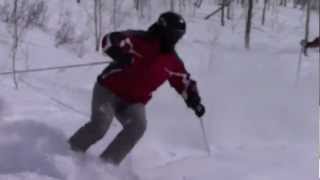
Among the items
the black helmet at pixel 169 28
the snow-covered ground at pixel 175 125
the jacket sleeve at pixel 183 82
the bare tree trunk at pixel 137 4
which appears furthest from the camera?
the bare tree trunk at pixel 137 4

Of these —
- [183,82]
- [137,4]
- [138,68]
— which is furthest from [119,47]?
[137,4]

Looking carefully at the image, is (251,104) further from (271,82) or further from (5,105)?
(5,105)

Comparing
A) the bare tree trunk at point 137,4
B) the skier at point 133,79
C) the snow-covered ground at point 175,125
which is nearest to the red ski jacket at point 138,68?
the skier at point 133,79

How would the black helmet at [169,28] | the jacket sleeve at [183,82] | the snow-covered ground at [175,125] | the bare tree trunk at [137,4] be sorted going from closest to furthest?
the black helmet at [169,28]
the jacket sleeve at [183,82]
the snow-covered ground at [175,125]
the bare tree trunk at [137,4]

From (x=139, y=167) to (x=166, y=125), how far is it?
1.97 metres

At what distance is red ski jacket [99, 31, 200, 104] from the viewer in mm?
5168

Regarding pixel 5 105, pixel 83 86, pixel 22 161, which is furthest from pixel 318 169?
pixel 83 86

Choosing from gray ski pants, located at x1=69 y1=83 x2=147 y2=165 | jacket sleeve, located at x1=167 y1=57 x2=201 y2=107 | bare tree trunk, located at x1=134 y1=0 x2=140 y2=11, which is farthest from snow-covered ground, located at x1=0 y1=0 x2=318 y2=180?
bare tree trunk, located at x1=134 y1=0 x2=140 y2=11

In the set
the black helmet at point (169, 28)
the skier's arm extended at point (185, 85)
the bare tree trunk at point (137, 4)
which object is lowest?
the bare tree trunk at point (137, 4)

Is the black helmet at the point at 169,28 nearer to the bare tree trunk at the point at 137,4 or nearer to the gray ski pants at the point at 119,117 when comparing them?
the gray ski pants at the point at 119,117

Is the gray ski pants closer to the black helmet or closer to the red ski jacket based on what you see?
the red ski jacket

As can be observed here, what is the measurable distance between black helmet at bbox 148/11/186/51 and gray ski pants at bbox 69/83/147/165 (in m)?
0.54

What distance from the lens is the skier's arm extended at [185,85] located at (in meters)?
5.34

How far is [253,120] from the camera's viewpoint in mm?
8375
